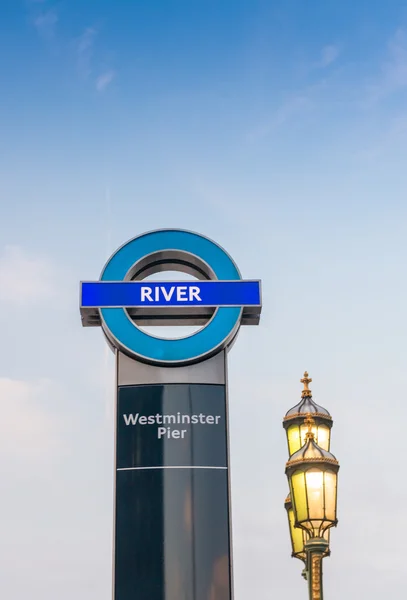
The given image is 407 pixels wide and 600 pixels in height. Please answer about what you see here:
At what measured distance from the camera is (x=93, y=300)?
46.9ft

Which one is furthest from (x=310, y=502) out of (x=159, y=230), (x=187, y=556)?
(x=159, y=230)

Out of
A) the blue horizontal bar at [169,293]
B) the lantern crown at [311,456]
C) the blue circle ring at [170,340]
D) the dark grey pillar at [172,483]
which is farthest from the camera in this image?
the blue horizontal bar at [169,293]

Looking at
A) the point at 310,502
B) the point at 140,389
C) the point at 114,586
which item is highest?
the point at 140,389

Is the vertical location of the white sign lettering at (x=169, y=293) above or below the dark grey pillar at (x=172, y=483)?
above

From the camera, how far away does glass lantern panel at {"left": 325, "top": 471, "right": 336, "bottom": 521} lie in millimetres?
10336

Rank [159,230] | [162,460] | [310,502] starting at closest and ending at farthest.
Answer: [310,502] < [162,460] < [159,230]

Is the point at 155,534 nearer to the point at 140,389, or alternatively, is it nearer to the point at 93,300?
the point at 140,389

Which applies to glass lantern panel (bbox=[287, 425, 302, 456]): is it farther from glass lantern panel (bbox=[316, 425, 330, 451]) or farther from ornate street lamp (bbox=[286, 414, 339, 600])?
ornate street lamp (bbox=[286, 414, 339, 600])

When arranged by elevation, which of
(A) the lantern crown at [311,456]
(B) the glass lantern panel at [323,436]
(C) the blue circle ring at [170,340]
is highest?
(C) the blue circle ring at [170,340]

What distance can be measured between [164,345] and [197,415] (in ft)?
4.27

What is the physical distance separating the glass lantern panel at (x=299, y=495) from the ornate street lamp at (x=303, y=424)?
1484 millimetres

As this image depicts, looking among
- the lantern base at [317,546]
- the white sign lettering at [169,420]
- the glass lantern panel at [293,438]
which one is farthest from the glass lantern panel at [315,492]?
the white sign lettering at [169,420]

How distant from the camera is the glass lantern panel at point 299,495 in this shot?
1038 centimetres

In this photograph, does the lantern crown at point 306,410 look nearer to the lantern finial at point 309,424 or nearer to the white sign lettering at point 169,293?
the lantern finial at point 309,424
